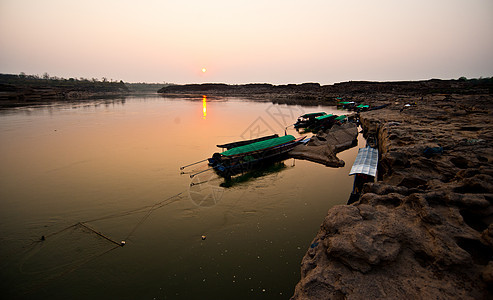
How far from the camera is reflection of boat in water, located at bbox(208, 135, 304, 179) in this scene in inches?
651

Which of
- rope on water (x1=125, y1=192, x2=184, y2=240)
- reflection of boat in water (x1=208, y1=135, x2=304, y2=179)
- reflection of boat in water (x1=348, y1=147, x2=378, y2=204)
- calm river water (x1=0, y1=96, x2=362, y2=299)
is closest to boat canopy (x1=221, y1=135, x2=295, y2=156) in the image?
reflection of boat in water (x1=208, y1=135, x2=304, y2=179)

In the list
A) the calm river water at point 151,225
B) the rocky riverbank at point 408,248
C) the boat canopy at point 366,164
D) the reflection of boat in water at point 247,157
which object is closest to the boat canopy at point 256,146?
the reflection of boat in water at point 247,157

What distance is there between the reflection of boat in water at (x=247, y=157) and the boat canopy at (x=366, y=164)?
689cm

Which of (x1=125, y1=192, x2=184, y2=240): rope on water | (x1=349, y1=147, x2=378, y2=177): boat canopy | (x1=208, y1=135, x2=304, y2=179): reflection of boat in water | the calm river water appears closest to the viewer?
the calm river water

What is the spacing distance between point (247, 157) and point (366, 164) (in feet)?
30.4

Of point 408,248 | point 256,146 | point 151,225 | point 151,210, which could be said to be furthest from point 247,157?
point 408,248

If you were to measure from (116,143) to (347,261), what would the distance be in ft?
88.9

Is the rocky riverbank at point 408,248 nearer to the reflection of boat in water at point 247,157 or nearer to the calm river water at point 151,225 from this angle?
the calm river water at point 151,225

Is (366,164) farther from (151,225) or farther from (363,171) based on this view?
(151,225)

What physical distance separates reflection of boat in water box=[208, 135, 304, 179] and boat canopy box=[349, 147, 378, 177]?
689 centimetres

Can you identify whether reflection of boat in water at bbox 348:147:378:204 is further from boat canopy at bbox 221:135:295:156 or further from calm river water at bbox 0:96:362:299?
boat canopy at bbox 221:135:295:156

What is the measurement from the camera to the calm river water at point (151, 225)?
25.2 feet

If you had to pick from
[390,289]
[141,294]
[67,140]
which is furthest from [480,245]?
[67,140]

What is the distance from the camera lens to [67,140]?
1009 inches
